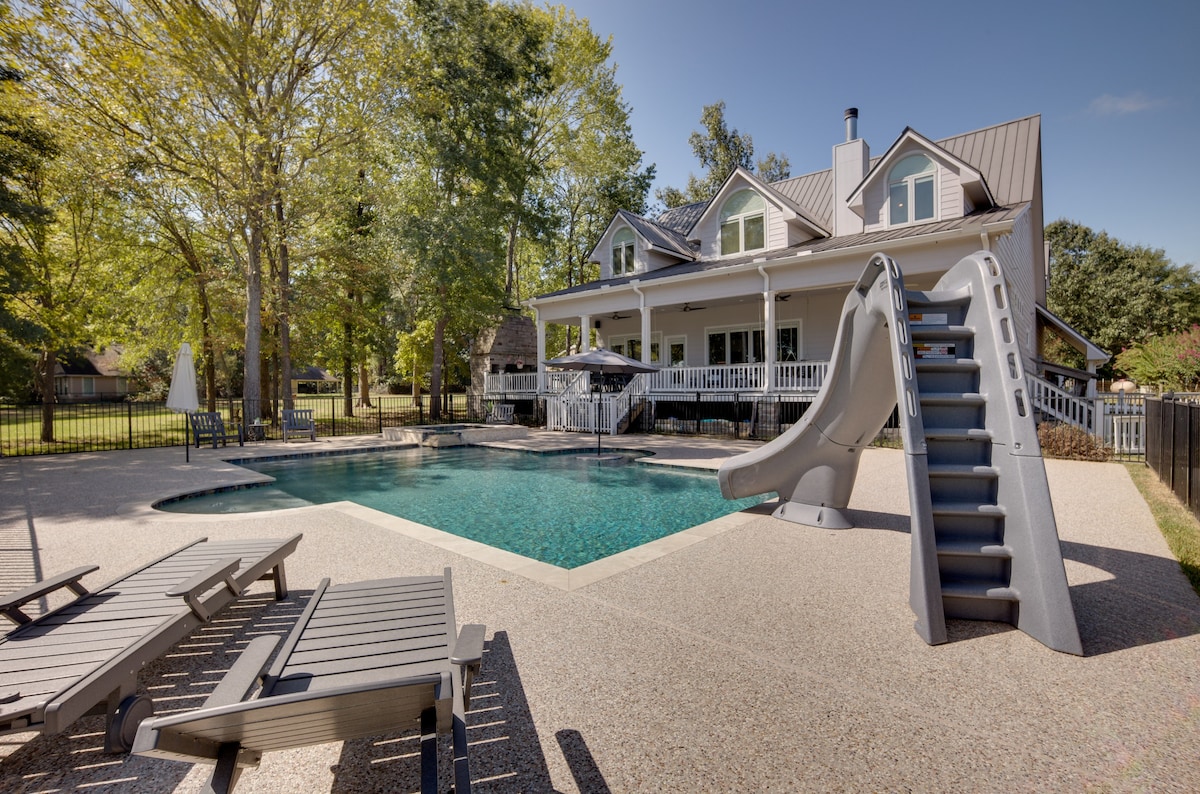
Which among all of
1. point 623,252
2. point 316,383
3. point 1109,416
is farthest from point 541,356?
point 316,383

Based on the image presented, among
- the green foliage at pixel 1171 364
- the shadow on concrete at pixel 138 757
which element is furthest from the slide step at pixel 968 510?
the green foliage at pixel 1171 364

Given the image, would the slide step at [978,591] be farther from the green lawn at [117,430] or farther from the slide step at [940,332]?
the green lawn at [117,430]

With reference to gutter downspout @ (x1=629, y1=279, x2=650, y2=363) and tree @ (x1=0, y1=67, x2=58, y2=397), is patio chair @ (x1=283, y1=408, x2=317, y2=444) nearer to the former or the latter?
tree @ (x1=0, y1=67, x2=58, y2=397)

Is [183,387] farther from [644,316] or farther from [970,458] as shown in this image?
[970,458]

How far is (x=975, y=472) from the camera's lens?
11.8 ft

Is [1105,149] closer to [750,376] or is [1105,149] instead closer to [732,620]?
[750,376]

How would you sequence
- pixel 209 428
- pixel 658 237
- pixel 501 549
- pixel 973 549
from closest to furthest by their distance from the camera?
pixel 973 549, pixel 501 549, pixel 209 428, pixel 658 237

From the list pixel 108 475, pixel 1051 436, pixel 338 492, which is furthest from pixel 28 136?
pixel 1051 436

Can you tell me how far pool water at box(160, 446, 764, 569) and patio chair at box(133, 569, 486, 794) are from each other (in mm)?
3226

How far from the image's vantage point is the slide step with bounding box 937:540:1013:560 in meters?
3.44

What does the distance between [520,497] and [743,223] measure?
1268cm

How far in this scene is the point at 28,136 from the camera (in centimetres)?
1206

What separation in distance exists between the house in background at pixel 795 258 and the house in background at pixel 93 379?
42979 millimetres

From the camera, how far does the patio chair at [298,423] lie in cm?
1577
